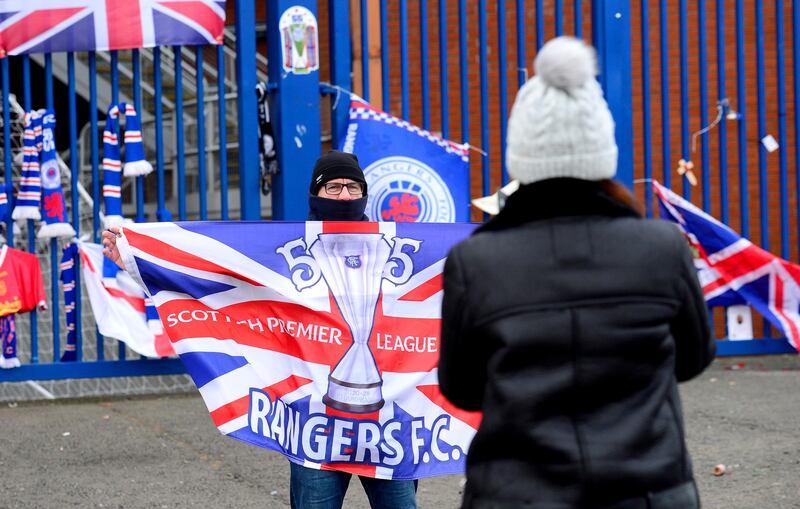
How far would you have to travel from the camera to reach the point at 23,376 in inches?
291

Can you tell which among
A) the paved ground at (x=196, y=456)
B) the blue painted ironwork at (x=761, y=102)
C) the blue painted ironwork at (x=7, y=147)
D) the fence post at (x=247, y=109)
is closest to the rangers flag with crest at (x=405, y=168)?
the fence post at (x=247, y=109)

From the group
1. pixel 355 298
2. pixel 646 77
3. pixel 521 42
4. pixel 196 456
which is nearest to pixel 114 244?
pixel 355 298

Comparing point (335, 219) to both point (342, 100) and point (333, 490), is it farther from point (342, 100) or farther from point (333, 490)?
point (342, 100)

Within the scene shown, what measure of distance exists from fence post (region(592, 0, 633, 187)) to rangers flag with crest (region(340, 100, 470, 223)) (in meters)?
1.19

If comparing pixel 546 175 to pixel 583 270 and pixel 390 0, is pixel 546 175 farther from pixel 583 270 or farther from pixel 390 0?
pixel 390 0

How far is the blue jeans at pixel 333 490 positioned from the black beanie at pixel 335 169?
1126 millimetres

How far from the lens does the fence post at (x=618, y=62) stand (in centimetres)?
799

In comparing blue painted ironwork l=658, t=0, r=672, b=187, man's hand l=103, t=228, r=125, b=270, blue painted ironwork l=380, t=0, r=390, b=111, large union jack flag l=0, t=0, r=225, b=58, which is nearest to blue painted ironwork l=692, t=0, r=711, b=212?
blue painted ironwork l=658, t=0, r=672, b=187

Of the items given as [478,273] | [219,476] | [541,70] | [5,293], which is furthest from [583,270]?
[5,293]

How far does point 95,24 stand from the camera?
736 cm

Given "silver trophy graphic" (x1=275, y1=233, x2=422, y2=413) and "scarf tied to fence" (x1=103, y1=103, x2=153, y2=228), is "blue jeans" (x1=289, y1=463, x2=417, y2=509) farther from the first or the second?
"scarf tied to fence" (x1=103, y1=103, x2=153, y2=228)

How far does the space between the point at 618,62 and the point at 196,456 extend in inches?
156

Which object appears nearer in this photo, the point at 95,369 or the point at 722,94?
the point at 95,369

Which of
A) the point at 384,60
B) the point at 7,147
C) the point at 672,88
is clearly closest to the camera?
the point at 7,147
